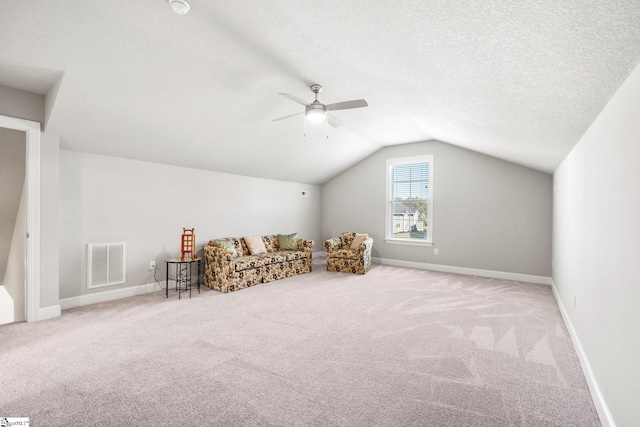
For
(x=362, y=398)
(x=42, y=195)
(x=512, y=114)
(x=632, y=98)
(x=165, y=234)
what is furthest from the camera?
(x=165, y=234)

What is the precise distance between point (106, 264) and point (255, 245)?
2.46 m

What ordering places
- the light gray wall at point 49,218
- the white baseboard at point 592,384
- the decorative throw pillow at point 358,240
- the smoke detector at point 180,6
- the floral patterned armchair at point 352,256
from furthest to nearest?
the decorative throw pillow at point 358,240 < the floral patterned armchair at point 352,256 < the light gray wall at point 49,218 < the smoke detector at point 180,6 < the white baseboard at point 592,384

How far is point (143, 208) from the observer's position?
4.80 metres

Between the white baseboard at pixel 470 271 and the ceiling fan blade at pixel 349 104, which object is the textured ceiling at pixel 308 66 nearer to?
the ceiling fan blade at pixel 349 104

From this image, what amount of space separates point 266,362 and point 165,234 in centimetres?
337

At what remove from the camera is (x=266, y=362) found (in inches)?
104

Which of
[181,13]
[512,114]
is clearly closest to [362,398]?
[512,114]

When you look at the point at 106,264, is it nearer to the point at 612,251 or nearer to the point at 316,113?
the point at 316,113

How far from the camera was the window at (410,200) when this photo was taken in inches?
271

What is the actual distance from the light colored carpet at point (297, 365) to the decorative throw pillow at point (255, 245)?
1.62 meters

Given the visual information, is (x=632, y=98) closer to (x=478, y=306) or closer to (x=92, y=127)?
(x=478, y=306)

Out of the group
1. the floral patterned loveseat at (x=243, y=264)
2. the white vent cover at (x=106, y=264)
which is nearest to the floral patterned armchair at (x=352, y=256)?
the floral patterned loveseat at (x=243, y=264)

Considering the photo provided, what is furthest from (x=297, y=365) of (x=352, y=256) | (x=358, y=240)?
(x=358, y=240)

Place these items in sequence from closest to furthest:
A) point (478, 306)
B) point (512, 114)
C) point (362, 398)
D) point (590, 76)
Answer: point (590, 76)
point (362, 398)
point (512, 114)
point (478, 306)
